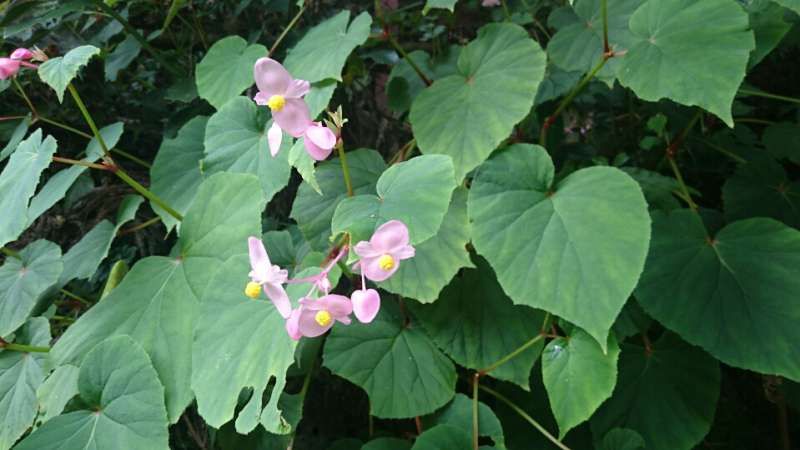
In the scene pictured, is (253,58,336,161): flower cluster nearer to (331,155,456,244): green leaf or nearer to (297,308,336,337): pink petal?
(331,155,456,244): green leaf

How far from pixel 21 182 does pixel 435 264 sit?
0.65 metres

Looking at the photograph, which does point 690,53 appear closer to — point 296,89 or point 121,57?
point 296,89

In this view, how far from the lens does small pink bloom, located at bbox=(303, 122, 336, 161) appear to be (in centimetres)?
66

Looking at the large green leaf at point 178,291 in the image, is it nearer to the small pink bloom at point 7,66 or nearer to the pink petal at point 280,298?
the pink petal at point 280,298

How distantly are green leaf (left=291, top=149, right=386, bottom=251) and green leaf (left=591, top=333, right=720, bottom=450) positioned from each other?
0.50 meters

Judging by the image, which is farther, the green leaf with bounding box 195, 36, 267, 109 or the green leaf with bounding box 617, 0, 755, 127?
the green leaf with bounding box 195, 36, 267, 109

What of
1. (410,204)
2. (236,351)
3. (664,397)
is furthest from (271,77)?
(664,397)

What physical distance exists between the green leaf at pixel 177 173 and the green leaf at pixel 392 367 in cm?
40

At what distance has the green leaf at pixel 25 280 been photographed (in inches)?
39.8

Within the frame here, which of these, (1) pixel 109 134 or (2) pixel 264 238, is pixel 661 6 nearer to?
(2) pixel 264 238

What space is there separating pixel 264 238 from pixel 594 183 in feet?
1.83

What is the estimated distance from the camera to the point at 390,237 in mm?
615

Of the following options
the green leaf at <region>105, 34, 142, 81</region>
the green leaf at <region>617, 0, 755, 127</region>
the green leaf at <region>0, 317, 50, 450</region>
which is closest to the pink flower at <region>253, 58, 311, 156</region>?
the green leaf at <region>617, 0, 755, 127</region>

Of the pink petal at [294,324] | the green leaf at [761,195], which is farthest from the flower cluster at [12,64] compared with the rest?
the green leaf at [761,195]
